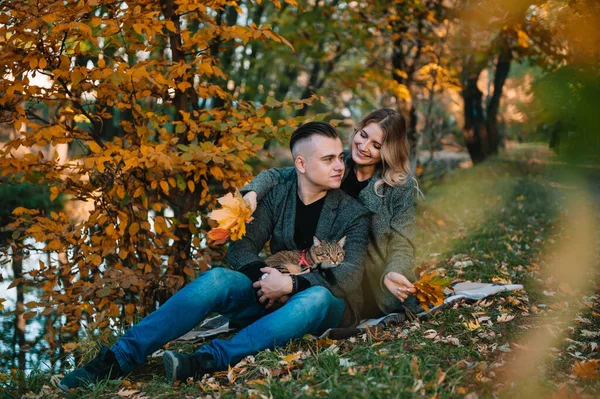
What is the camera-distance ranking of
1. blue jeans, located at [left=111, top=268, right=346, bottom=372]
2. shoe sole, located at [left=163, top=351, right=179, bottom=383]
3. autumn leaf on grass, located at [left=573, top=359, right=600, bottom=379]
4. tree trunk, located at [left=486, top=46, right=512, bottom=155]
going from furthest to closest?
tree trunk, located at [left=486, top=46, right=512, bottom=155]
blue jeans, located at [left=111, top=268, right=346, bottom=372]
shoe sole, located at [left=163, top=351, right=179, bottom=383]
autumn leaf on grass, located at [left=573, top=359, right=600, bottom=379]

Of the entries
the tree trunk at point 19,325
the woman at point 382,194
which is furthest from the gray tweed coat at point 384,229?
the tree trunk at point 19,325

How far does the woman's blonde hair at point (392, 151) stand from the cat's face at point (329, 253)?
0.46 meters

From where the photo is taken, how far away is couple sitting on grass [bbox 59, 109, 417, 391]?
9.37 feet

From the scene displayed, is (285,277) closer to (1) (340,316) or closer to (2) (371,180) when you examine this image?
(1) (340,316)

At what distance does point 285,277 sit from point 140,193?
1.49 m

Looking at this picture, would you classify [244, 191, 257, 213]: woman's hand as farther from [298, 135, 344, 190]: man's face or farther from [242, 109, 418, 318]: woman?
[298, 135, 344, 190]: man's face

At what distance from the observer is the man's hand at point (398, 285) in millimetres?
3034

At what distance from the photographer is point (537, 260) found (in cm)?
518

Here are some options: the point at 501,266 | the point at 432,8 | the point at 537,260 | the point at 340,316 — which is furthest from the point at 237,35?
the point at 432,8

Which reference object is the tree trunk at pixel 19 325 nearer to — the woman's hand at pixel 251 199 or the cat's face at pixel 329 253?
the woman's hand at pixel 251 199

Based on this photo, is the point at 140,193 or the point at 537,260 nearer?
the point at 140,193

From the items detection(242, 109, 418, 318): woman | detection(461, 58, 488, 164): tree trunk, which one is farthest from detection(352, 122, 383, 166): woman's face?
detection(461, 58, 488, 164): tree trunk

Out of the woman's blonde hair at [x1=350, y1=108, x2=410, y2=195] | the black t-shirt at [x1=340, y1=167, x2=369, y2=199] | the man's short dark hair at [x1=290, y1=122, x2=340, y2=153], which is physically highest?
the man's short dark hair at [x1=290, y1=122, x2=340, y2=153]

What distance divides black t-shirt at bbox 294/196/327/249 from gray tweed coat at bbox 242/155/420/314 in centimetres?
25
